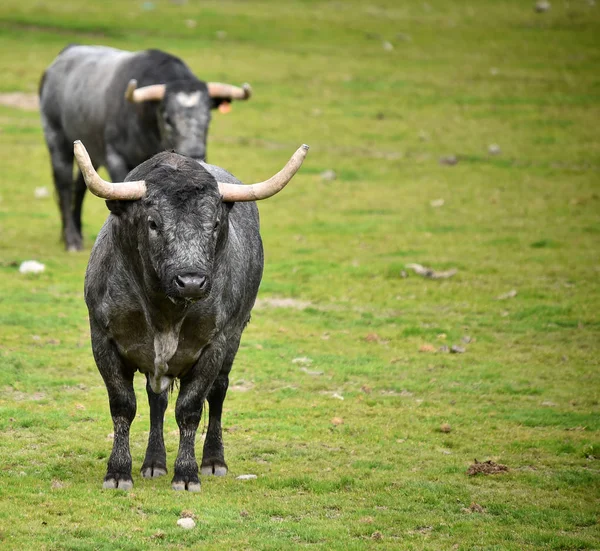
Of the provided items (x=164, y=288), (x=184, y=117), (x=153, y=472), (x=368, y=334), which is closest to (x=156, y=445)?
(x=153, y=472)

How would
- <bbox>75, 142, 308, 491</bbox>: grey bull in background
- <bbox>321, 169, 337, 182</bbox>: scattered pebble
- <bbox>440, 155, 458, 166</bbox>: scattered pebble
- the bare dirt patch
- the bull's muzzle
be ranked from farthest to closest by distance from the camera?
the bare dirt patch < <bbox>440, 155, 458, 166</bbox>: scattered pebble < <bbox>321, 169, 337, 182</bbox>: scattered pebble < <bbox>75, 142, 308, 491</bbox>: grey bull in background < the bull's muzzle

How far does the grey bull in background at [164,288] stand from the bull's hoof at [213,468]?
1.05 feet

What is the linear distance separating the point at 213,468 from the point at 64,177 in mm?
10606

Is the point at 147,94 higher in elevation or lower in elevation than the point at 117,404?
higher

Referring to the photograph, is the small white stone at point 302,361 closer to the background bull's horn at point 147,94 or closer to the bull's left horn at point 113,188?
the bull's left horn at point 113,188

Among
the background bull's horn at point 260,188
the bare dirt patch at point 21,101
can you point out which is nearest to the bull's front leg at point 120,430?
the background bull's horn at point 260,188

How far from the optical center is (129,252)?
26.3 ft

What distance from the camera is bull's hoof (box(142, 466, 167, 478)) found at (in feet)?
28.1

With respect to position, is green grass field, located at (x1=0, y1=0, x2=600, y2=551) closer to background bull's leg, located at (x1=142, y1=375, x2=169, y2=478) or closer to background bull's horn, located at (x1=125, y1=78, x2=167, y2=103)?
background bull's leg, located at (x1=142, y1=375, x2=169, y2=478)

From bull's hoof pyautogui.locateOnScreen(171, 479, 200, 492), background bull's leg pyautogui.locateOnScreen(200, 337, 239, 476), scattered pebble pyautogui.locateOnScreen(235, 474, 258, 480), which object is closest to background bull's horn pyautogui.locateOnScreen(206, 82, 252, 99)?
background bull's leg pyautogui.locateOnScreen(200, 337, 239, 476)

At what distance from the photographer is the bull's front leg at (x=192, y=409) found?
818cm

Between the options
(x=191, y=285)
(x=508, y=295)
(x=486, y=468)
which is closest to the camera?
(x=191, y=285)

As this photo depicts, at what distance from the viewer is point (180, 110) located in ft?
53.1

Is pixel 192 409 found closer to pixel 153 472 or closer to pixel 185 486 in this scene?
pixel 185 486
